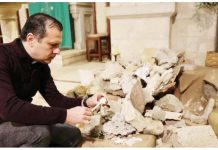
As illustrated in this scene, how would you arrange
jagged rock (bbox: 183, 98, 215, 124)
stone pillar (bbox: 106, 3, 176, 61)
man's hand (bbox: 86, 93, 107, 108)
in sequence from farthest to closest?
stone pillar (bbox: 106, 3, 176, 61), jagged rock (bbox: 183, 98, 215, 124), man's hand (bbox: 86, 93, 107, 108)

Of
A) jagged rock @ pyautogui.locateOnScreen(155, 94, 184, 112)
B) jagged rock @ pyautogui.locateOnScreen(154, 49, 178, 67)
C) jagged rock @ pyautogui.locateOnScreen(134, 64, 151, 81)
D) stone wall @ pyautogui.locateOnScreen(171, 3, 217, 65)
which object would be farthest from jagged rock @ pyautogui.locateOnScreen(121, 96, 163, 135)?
stone wall @ pyautogui.locateOnScreen(171, 3, 217, 65)

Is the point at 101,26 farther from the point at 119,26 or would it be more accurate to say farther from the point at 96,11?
the point at 119,26

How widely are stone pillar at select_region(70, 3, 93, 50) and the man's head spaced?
5.15 metres

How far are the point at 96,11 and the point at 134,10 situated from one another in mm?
2703

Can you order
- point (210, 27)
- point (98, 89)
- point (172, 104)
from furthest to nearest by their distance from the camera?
point (210, 27), point (98, 89), point (172, 104)

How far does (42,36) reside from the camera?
5.35 feet

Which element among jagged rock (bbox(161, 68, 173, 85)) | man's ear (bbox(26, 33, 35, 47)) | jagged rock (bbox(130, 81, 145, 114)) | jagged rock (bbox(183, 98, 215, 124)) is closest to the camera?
man's ear (bbox(26, 33, 35, 47))

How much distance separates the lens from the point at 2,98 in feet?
5.03

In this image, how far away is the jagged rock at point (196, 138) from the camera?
2199 mm

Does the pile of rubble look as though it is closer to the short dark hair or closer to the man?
the man

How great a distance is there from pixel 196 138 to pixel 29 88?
1381mm

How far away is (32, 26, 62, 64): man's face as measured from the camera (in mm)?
1638

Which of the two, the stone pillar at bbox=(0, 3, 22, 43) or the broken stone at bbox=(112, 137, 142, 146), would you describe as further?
the stone pillar at bbox=(0, 3, 22, 43)

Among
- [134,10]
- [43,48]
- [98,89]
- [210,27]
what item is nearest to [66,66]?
[134,10]
